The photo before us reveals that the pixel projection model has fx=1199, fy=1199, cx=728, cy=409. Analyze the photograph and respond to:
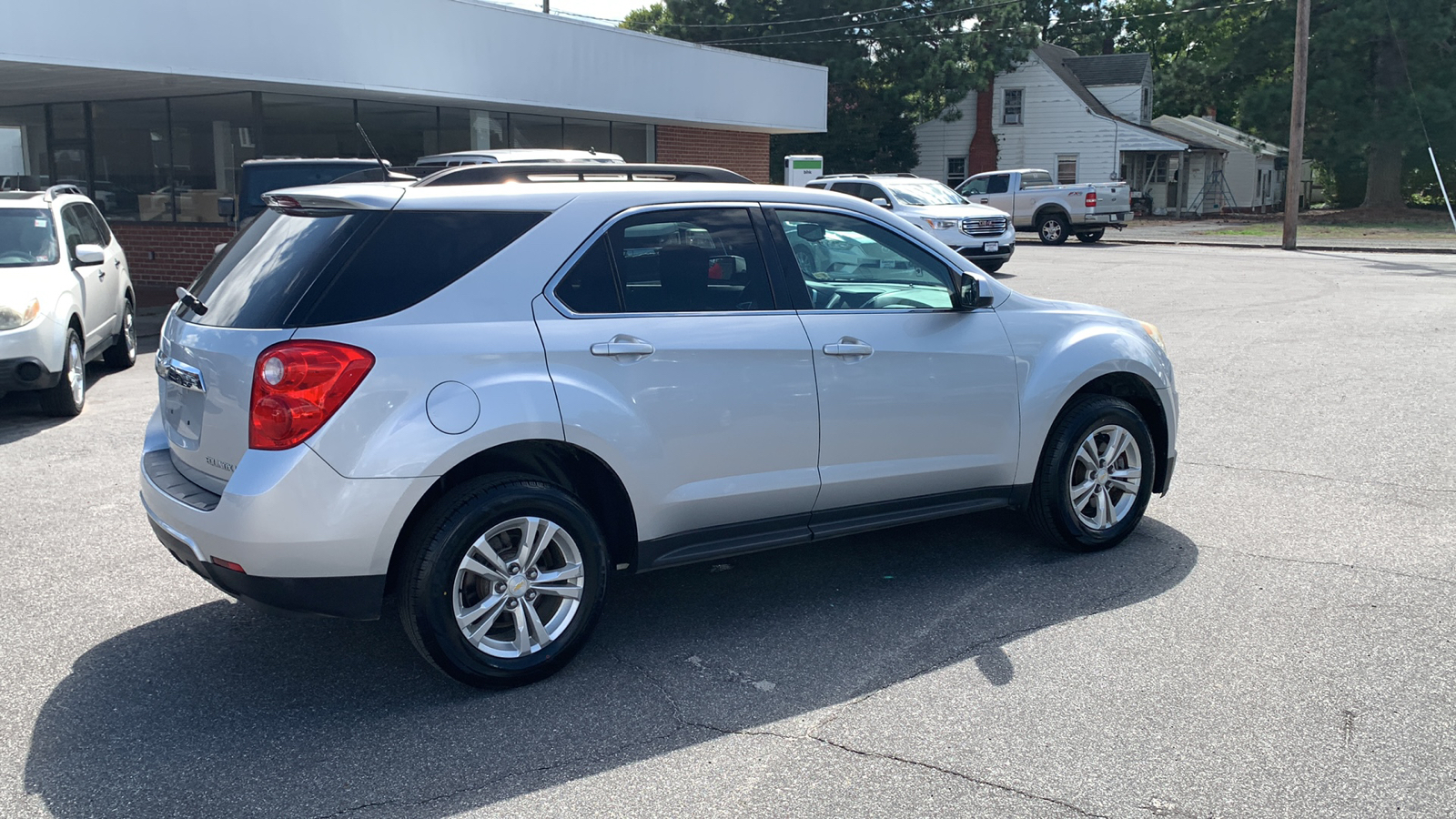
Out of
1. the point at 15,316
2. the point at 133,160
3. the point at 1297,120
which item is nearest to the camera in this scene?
the point at 15,316

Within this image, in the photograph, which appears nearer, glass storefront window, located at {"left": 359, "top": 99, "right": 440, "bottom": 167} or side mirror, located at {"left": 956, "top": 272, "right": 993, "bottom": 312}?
side mirror, located at {"left": 956, "top": 272, "right": 993, "bottom": 312}

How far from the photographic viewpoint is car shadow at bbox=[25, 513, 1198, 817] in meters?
3.60

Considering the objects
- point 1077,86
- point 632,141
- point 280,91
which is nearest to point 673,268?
point 280,91

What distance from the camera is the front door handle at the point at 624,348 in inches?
168

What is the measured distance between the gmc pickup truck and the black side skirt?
1034 inches

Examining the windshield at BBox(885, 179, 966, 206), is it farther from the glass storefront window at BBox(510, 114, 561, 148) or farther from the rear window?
the rear window

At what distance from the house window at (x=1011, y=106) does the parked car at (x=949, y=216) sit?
27.0 m

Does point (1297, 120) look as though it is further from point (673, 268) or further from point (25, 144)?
point (673, 268)

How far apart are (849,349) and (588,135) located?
65.5ft

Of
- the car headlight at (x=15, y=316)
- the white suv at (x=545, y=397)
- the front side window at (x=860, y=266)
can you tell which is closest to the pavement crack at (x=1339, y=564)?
the white suv at (x=545, y=397)

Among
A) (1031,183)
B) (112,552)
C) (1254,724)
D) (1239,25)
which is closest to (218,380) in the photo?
(112,552)

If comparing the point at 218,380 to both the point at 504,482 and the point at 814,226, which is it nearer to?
the point at 504,482

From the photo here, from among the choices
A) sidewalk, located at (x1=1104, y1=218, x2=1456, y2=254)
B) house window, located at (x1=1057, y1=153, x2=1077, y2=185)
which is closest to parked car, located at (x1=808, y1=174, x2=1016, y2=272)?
sidewalk, located at (x1=1104, y1=218, x2=1456, y2=254)

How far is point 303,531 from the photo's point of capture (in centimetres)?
384
